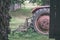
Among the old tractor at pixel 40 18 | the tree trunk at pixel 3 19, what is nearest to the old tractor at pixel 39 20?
the old tractor at pixel 40 18

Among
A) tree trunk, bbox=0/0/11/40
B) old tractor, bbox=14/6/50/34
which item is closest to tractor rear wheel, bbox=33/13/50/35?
old tractor, bbox=14/6/50/34

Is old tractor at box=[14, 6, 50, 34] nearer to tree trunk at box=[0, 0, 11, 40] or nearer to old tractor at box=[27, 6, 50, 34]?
old tractor at box=[27, 6, 50, 34]

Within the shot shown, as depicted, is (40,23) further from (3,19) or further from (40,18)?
(3,19)

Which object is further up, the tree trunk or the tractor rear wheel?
the tree trunk

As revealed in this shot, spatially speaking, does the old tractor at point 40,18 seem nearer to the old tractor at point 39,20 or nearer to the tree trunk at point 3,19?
the old tractor at point 39,20

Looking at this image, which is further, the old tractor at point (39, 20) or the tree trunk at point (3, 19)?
the old tractor at point (39, 20)

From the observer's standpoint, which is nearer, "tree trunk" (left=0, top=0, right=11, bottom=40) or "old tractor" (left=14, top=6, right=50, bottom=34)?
"tree trunk" (left=0, top=0, right=11, bottom=40)

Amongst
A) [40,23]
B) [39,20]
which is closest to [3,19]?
[40,23]

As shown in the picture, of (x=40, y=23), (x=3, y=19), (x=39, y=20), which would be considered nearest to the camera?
(x=3, y=19)

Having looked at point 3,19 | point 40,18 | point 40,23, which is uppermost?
point 3,19
